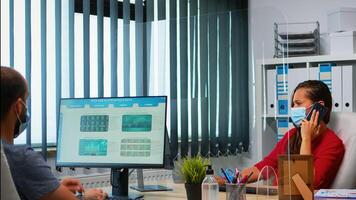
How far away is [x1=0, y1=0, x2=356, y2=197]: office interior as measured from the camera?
299 centimetres

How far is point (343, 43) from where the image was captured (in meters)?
3.82

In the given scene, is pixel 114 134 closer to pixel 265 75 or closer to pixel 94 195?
pixel 94 195

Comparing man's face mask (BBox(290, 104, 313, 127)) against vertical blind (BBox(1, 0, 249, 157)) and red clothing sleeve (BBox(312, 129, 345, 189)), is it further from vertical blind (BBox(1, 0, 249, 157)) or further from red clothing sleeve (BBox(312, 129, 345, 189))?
vertical blind (BBox(1, 0, 249, 157))

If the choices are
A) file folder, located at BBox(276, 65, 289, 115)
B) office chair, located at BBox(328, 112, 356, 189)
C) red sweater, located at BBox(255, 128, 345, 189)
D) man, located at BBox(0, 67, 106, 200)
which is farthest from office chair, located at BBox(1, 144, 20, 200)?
file folder, located at BBox(276, 65, 289, 115)

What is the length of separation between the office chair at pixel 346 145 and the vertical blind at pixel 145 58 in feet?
2.86

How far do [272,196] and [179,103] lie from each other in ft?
5.75

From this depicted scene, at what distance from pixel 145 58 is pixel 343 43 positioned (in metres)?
1.53

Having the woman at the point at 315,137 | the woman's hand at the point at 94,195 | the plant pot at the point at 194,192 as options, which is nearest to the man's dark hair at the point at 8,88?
the woman's hand at the point at 94,195

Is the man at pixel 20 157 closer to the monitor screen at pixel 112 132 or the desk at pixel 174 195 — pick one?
the monitor screen at pixel 112 132

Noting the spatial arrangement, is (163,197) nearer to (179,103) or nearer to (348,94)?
(179,103)

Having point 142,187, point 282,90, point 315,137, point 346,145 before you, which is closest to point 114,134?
point 142,187

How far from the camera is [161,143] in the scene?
2234 mm

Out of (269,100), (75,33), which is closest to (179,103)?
(269,100)

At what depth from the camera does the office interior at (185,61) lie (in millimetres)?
2988
